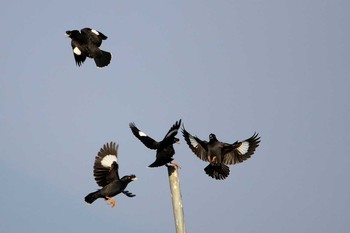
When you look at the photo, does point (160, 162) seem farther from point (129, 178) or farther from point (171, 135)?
point (129, 178)

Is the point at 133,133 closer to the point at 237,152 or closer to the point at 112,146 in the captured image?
the point at 112,146

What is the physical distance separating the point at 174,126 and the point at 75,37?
250 inches

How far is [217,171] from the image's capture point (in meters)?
19.4

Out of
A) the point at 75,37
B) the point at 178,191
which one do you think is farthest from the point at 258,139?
the point at 178,191

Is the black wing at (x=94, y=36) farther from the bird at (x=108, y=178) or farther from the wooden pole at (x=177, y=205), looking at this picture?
the wooden pole at (x=177, y=205)

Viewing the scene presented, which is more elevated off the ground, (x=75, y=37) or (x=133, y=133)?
(x=75, y=37)

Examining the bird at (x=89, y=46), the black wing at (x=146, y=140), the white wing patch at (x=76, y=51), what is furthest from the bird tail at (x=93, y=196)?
the white wing patch at (x=76, y=51)

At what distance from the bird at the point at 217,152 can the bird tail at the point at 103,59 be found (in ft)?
11.0

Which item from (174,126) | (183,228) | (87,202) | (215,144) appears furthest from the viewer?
(215,144)

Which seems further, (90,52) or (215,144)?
(90,52)

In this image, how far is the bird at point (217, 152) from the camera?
19156 mm

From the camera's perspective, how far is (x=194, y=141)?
1939 cm

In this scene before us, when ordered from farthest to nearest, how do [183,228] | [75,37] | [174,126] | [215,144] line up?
1. [75,37]
2. [215,144]
3. [174,126]
4. [183,228]

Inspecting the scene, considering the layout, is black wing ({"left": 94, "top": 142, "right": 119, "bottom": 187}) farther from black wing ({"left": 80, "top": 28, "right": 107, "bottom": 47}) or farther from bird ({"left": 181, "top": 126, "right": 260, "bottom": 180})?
black wing ({"left": 80, "top": 28, "right": 107, "bottom": 47})
